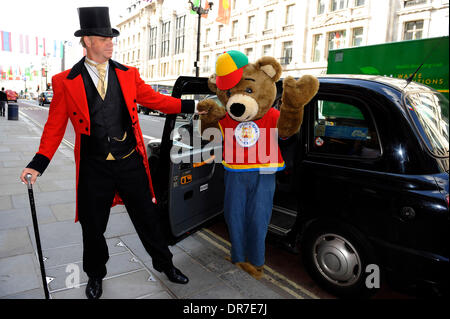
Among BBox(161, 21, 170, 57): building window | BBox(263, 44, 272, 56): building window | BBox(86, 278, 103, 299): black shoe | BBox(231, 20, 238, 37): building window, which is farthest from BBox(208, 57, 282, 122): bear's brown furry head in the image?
BBox(161, 21, 170, 57): building window

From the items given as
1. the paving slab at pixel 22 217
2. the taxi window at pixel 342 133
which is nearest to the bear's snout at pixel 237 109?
the taxi window at pixel 342 133

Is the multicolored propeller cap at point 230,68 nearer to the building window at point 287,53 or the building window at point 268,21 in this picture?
the building window at point 287,53

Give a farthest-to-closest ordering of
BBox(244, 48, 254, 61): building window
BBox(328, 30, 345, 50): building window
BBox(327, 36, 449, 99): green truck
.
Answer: BBox(244, 48, 254, 61): building window, BBox(328, 30, 345, 50): building window, BBox(327, 36, 449, 99): green truck

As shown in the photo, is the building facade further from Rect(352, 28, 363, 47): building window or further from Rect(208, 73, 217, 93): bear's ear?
Rect(208, 73, 217, 93): bear's ear

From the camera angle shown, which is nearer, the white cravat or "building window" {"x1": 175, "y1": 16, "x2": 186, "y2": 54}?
the white cravat

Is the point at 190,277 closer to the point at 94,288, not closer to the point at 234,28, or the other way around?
the point at 94,288

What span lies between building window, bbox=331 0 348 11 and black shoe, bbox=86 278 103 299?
3093cm

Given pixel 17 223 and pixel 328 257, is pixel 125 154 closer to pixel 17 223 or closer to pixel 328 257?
pixel 328 257

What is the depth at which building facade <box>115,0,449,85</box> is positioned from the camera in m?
24.4

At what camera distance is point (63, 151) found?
9133 millimetres

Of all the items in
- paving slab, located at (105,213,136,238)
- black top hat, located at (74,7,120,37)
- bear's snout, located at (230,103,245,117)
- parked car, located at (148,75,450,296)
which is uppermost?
black top hat, located at (74,7,120,37)

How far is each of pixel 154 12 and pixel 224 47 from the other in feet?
86.1

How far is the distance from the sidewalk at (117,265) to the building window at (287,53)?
30731 mm
